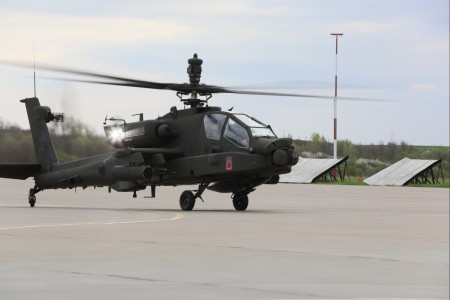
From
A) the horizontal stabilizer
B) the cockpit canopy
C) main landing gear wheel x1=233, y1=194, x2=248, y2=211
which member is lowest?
main landing gear wheel x1=233, y1=194, x2=248, y2=211

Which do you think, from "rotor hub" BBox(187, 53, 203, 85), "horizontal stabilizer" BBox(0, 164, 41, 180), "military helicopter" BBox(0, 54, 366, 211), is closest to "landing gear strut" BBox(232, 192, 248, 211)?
"military helicopter" BBox(0, 54, 366, 211)

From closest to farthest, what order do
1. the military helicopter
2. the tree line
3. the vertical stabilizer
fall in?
the military helicopter, the vertical stabilizer, the tree line

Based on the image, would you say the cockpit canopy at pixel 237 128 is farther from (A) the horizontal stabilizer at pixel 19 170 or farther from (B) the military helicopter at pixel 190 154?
(A) the horizontal stabilizer at pixel 19 170

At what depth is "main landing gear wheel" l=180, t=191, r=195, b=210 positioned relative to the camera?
101 ft

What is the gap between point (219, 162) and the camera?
29.8 metres

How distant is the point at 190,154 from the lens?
31078 mm

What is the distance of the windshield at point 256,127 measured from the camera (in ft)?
97.3

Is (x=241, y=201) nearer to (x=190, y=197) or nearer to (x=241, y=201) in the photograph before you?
(x=241, y=201)

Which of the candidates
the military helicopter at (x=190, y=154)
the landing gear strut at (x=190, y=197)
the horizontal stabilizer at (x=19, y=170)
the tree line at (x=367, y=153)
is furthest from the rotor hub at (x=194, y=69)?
the tree line at (x=367, y=153)

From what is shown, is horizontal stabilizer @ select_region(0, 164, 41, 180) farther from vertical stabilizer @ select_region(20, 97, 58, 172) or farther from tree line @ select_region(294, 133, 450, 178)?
tree line @ select_region(294, 133, 450, 178)

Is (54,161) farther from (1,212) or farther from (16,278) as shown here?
(16,278)

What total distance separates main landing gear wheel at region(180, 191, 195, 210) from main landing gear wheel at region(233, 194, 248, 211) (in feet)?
4.59

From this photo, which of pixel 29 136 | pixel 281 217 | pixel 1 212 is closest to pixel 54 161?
pixel 29 136

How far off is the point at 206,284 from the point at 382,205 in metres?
24.4
